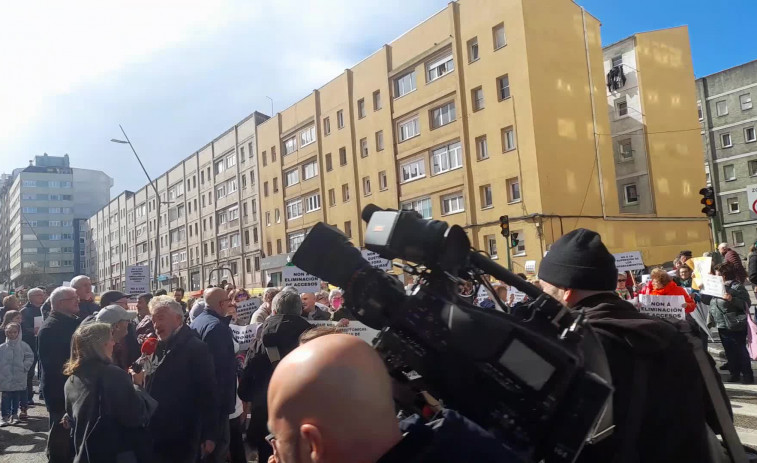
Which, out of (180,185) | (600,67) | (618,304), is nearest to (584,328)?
(618,304)

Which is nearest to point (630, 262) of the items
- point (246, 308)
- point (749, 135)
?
point (246, 308)

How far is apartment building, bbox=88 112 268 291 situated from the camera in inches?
2083

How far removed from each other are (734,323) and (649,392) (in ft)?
28.0

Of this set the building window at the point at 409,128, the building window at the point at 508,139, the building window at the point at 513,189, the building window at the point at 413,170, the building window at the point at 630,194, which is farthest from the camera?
the building window at the point at 409,128

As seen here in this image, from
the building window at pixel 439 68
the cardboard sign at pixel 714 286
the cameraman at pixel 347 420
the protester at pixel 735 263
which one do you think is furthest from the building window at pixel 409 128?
the cameraman at pixel 347 420

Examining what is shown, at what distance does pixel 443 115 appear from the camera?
3397cm

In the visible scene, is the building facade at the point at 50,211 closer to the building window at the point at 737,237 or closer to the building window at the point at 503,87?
the building window at the point at 503,87

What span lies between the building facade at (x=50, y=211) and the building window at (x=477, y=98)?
317 ft

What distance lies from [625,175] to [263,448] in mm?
34759

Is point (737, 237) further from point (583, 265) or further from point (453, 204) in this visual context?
point (583, 265)

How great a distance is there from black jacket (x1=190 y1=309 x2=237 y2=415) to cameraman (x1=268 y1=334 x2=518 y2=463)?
399 centimetres

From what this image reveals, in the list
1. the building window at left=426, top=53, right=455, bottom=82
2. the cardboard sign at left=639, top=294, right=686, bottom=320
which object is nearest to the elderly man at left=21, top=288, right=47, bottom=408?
the cardboard sign at left=639, top=294, right=686, bottom=320

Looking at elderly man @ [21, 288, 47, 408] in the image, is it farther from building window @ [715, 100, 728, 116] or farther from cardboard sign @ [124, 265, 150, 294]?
building window @ [715, 100, 728, 116]

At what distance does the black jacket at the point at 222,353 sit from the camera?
17.2 feet
